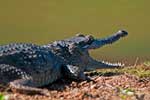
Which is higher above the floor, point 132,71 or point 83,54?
point 83,54

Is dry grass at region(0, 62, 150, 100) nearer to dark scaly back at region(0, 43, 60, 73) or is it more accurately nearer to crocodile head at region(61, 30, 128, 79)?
crocodile head at region(61, 30, 128, 79)

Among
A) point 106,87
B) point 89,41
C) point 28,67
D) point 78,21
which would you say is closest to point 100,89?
point 106,87

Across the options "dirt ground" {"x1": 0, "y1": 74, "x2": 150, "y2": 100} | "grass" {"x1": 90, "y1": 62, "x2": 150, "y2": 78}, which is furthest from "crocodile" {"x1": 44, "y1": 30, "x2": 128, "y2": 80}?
"dirt ground" {"x1": 0, "y1": 74, "x2": 150, "y2": 100}

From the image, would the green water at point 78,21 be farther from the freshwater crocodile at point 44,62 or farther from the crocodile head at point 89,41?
the freshwater crocodile at point 44,62

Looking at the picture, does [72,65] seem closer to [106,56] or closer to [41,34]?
[106,56]

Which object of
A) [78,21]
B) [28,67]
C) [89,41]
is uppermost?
[78,21]

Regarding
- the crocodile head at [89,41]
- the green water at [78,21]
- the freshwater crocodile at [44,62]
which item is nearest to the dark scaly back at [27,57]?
the freshwater crocodile at [44,62]

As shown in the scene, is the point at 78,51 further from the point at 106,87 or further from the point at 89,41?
the point at 106,87

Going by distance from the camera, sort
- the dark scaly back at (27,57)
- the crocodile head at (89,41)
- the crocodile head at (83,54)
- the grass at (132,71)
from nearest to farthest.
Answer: the dark scaly back at (27,57), the grass at (132,71), the crocodile head at (83,54), the crocodile head at (89,41)
